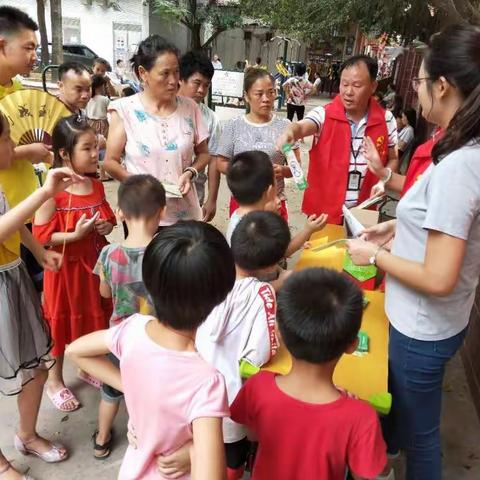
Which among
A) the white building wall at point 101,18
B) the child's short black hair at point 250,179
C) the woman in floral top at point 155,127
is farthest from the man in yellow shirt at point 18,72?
the white building wall at point 101,18

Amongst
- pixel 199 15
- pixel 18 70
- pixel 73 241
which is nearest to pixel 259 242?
pixel 73 241

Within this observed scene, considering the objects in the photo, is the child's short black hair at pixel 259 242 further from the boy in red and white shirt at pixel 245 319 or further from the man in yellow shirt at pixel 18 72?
the man in yellow shirt at pixel 18 72

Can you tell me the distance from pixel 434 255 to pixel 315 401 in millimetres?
538

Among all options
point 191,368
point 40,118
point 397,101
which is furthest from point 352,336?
point 397,101

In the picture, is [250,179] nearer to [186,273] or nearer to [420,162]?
[420,162]

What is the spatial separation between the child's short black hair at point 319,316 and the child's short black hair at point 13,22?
6.52 feet

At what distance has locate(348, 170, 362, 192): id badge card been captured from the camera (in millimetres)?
2815

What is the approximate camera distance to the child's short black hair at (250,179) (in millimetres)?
2188

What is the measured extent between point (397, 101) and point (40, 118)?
24.3 ft

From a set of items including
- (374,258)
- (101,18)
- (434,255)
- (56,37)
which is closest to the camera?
(434,255)

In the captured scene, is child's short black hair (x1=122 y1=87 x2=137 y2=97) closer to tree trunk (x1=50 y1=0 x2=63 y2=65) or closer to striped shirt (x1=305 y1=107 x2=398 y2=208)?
striped shirt (x1=305 y1=107 x2=398 y2=208)

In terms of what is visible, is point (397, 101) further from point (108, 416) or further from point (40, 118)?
point (108, 416)

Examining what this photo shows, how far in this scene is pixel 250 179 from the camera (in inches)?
86.3

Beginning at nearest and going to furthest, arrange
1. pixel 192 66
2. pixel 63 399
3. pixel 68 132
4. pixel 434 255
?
pixel 434 255
pixel 68 132
pixel 63 399
pixel 192 66
